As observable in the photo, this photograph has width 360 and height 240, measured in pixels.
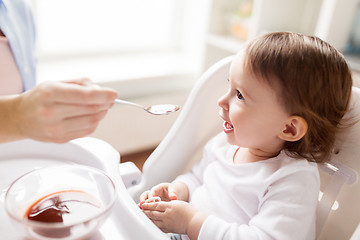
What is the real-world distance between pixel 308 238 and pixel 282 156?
0.16 m

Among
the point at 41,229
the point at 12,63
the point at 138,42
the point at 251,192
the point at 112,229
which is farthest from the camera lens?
the point at 138,42

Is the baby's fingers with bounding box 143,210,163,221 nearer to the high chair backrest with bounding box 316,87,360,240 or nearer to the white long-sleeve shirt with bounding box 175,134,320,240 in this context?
the white long-sleeve shirt with bounding box 175,134,320,240

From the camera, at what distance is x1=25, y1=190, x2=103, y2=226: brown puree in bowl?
506 millimetres

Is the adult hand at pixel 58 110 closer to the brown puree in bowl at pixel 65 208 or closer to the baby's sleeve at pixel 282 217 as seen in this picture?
the brown puree in bowl at pixel 65 208

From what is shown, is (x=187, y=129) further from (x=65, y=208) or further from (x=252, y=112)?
(x=65, y=208)

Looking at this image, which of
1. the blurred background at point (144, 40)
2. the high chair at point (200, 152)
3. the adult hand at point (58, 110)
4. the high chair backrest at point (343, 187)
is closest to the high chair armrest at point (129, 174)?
the high chair at point (200, 152)

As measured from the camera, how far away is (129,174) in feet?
2.44

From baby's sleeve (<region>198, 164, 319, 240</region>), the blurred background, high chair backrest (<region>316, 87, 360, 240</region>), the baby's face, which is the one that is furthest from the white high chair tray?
the blurred background

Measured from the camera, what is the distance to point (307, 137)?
64 cm

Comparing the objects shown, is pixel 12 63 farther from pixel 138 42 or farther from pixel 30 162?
pixel 138 42

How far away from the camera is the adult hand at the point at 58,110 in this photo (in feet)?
1.44

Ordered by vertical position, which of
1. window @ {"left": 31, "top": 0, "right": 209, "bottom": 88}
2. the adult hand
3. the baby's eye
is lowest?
window @ {"left": 31, "top": 0, "right": 209, "bottom": 88}

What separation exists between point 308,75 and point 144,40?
1602 mm

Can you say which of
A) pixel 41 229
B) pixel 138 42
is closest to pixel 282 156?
pixel 41 229
